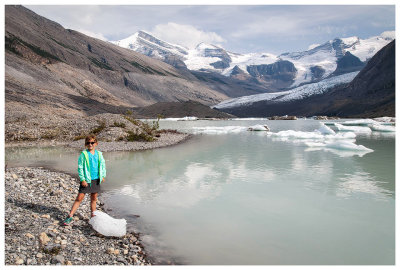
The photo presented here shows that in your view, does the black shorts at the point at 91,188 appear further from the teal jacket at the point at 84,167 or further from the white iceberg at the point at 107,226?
the white iceberg at the point at 107,226

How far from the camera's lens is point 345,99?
124m

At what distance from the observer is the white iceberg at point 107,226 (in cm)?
671

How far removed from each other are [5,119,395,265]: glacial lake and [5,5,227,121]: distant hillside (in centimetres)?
5296

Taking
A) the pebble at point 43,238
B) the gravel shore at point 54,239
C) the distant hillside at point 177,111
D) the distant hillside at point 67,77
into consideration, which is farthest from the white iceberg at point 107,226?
the distant hillside at point 177,111

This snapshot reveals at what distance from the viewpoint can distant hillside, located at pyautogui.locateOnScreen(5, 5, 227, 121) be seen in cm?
8600

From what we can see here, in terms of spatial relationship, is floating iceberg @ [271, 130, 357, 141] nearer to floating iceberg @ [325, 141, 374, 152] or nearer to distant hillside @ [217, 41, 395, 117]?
floating iceberg @ [325, 141, 374, 152]

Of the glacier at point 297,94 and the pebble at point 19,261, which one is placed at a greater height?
the glacier at point 297,94

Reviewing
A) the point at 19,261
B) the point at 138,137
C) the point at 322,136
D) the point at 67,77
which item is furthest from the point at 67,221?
the point at 67,77

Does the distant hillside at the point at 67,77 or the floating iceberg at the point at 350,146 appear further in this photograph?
the distant hillside at the point at 67,77

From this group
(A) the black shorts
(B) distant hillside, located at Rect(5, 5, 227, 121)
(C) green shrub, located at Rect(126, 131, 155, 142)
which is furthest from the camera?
(B) distant hillside, located at Rect(5, 5, 227, 121)

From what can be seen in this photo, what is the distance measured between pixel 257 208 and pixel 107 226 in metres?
4.37

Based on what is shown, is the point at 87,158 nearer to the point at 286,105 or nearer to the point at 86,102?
the point at 86,102

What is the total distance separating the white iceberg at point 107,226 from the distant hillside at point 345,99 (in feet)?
293

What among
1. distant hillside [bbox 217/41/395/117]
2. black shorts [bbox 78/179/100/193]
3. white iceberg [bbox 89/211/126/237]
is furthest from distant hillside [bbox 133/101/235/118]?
white iceberg [bbox 89/211/126/237]
